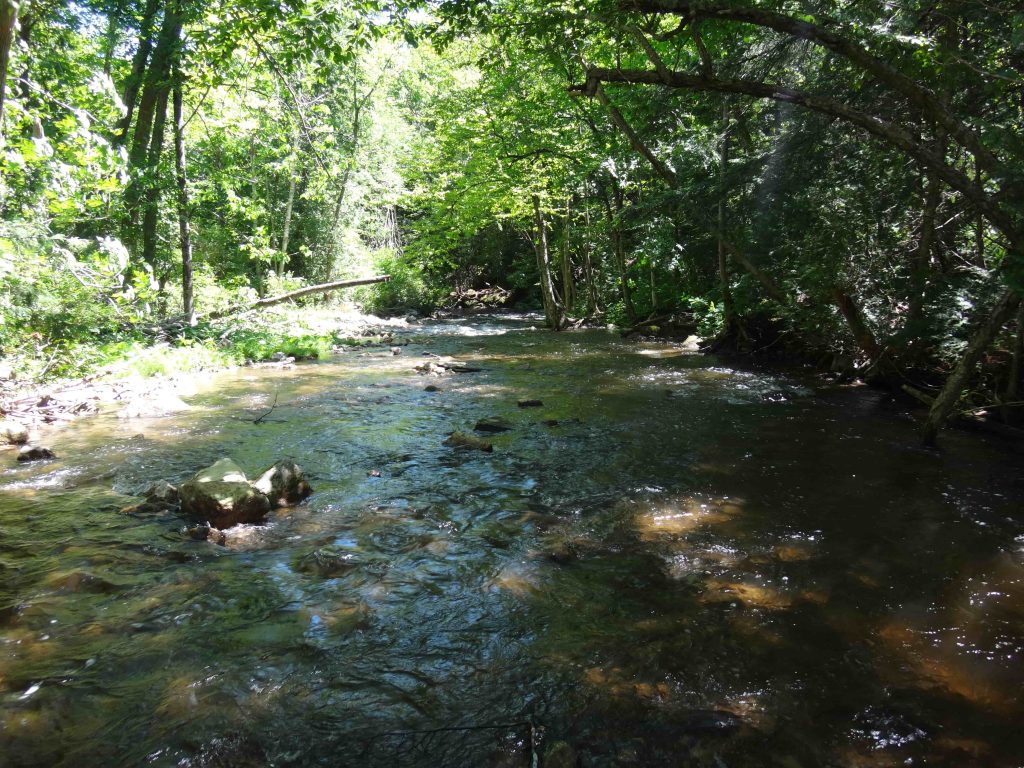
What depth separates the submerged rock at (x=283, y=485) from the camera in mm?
5492

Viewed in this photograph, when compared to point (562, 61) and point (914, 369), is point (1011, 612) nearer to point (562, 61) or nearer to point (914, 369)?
point (914, 369)

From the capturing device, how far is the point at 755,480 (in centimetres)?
626

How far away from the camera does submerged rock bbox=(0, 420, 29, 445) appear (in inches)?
290

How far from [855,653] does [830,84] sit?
9146 mm

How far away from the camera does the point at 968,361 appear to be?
6375 millimetres

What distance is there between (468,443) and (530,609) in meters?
3.86

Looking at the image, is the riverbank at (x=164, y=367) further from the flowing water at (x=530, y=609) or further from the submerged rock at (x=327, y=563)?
the submerged rock at (x=327, y=563)

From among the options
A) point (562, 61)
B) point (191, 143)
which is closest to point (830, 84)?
point (562, 61)

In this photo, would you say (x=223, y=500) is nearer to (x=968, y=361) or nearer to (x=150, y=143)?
(x=968, y=361)

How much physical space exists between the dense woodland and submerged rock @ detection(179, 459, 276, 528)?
4409 mm

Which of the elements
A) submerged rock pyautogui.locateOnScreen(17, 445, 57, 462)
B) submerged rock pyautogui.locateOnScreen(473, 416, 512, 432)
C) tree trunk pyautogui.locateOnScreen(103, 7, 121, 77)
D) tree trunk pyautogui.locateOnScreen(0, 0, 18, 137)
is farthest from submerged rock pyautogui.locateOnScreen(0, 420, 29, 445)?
tree trunk pyautogui.locateOnScreen(103, 7, 121, 77)

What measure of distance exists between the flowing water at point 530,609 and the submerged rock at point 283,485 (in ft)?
0.75

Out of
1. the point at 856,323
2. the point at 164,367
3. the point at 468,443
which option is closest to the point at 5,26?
the point at 468,443

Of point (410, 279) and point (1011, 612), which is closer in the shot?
point (1011, 612)
